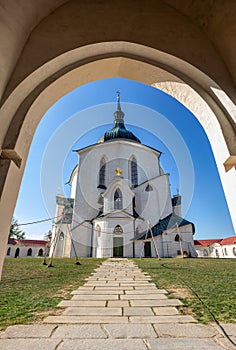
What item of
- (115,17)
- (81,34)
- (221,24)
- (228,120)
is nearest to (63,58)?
(81,34)

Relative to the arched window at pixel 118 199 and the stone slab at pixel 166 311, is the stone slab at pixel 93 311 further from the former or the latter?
→ the arched window at pixel 118 199

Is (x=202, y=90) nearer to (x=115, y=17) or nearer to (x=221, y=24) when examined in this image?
(x=221, y=24)

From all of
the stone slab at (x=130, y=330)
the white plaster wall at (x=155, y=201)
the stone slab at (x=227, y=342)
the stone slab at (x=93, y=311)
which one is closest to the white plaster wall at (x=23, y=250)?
the white plaster wall at (x=155, y=201)

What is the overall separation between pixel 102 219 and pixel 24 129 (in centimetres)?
1912

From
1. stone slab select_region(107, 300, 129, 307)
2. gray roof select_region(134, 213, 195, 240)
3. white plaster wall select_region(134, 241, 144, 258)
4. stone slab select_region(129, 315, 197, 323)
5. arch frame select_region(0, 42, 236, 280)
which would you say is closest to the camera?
arch frame select_region(0, 42, 236, 280)

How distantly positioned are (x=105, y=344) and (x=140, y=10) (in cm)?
306

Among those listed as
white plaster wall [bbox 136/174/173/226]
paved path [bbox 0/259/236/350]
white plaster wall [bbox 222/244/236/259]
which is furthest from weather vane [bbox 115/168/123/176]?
white plaster wall [bbox 222/244/236/259]

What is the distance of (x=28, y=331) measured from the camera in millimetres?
1804

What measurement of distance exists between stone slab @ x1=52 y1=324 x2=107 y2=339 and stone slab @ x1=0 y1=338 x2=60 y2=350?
0.42 feet

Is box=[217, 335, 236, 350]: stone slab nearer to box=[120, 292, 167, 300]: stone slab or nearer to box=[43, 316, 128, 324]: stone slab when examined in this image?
box=[43, 316, 128, 324]: stone slab

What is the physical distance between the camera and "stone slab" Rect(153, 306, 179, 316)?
2.32 m

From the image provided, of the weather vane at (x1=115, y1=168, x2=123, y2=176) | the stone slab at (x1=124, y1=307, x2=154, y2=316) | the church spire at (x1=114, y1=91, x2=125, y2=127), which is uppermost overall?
the church spire at (x1=114, y1=91, x2=125, y2=127)

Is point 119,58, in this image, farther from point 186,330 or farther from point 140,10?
point 186,330

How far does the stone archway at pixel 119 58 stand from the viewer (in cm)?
146
